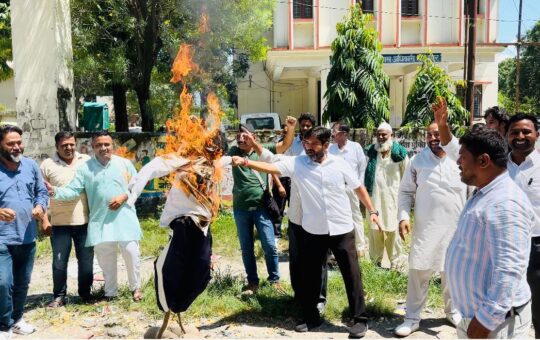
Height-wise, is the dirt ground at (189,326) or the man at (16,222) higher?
the man at (16,222)

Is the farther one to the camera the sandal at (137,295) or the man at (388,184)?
the man at (388,184)

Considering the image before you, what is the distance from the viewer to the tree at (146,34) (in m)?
10.3

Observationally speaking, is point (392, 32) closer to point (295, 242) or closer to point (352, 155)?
point (352, 155)

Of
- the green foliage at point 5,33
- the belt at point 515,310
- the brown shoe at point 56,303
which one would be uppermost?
the green foliage at point 5,33

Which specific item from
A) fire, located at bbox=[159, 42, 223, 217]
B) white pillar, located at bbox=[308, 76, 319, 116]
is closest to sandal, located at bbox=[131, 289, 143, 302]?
fire, located at bbox=[159, 42, 223, 217]

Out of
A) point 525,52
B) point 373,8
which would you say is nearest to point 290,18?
point 373,8

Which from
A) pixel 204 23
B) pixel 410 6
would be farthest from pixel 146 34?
pixel 410 6

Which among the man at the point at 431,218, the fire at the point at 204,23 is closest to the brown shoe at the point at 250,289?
the man at the point at 431,218

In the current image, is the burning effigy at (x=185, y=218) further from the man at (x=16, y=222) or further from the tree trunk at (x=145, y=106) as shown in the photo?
the tree trunk at (x=145, y=106)

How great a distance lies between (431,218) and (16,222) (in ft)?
12.8

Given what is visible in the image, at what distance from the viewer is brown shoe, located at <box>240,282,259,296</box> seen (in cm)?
553

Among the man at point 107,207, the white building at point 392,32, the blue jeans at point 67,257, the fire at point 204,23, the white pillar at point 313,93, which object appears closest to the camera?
the man at point 107,207

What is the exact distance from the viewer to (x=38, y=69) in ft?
29.4

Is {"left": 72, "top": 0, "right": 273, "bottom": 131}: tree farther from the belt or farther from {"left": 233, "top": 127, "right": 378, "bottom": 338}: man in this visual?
the belt
